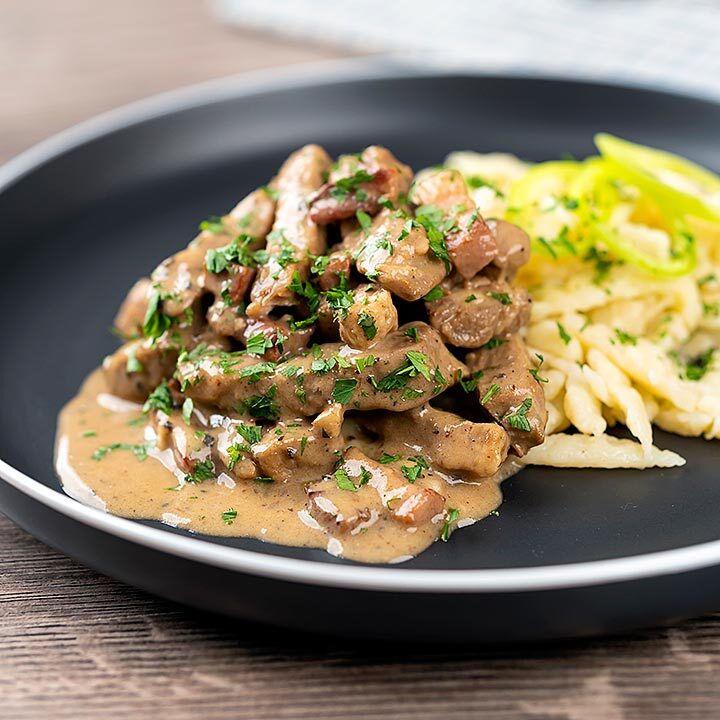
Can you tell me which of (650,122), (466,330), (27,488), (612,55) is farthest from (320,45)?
(27,488)

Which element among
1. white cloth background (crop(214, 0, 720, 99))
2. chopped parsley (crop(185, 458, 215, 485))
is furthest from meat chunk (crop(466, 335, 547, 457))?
white cloth background (crop(214, 0, 720, 99))

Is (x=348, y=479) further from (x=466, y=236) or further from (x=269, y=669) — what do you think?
(x=466, y=236)

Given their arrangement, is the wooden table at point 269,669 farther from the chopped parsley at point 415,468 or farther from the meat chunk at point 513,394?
the meat chunk at point 513,394

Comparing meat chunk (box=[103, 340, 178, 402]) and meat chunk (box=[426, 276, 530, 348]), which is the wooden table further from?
meat chunk (box=[426, 276, 530, 348])

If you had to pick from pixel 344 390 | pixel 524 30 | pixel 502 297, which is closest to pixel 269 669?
pixel 344 390

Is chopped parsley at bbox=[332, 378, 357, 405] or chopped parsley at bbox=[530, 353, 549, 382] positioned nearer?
chopped parsley at bbox=[332, 378, 357, 405]

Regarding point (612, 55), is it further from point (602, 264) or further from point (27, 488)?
point (27, 488)
